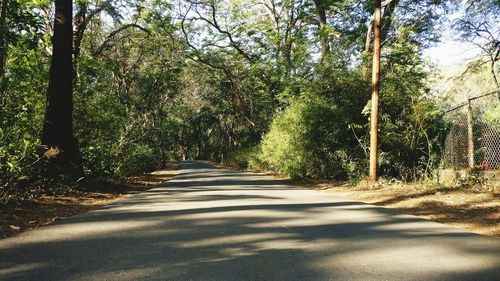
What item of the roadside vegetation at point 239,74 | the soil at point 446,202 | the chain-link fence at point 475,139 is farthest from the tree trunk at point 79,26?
the chain-link fence at point 475,139

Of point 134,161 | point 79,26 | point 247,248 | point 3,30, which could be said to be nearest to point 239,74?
point 134,161

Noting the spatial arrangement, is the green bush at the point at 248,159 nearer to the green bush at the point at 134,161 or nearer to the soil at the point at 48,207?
the green bush at the point at 134,161

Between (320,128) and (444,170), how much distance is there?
233 inches

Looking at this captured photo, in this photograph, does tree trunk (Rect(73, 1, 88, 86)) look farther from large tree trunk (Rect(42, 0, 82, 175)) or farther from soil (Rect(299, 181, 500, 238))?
soil (Rect(299, 181, 500, 238))

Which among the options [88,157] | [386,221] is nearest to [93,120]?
[88,157]

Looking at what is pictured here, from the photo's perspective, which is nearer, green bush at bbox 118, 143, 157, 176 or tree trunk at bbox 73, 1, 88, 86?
tree trunk at bbox 73, 1, 88, 86

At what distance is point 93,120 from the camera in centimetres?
1426

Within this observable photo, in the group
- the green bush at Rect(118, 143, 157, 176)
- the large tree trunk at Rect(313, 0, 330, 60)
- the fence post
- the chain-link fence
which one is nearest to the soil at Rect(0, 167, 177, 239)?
the green bush at Rect(118, 143, 157, 176)

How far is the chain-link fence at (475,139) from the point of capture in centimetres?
1089

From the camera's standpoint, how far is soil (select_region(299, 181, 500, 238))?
6918 mm

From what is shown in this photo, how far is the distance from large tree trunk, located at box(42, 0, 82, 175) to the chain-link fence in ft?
36.8

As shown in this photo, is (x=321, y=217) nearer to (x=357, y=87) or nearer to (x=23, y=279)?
(x=23, y=279)

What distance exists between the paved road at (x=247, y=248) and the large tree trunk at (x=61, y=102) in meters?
4.22

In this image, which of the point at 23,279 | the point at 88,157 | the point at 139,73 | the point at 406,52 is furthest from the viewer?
the point at 139,73
